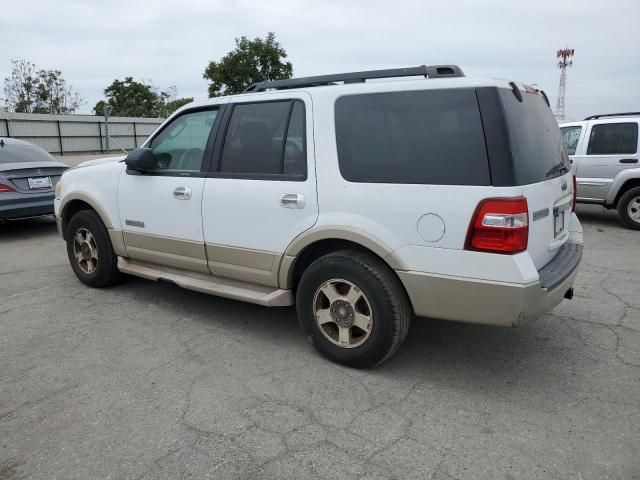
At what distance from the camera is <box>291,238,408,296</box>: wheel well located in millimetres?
3289

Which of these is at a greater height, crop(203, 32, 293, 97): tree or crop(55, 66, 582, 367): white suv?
crop(203, 32, 293, 97): tree

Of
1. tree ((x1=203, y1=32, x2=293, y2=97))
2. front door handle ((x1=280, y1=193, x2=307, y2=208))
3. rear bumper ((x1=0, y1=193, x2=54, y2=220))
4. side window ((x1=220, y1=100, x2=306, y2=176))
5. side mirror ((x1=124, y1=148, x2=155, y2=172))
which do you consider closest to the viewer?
front door handle ((x1=280, y1=193, x2=307, y2=208))

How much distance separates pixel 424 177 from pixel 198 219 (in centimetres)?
186

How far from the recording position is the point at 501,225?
2725 millimetres

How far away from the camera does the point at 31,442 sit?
267 centimetres

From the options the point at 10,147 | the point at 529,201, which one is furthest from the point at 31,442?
the point at 10,147

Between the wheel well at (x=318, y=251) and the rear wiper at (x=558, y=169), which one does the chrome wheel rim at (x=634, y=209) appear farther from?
the wheel well at (x=318, y=251)

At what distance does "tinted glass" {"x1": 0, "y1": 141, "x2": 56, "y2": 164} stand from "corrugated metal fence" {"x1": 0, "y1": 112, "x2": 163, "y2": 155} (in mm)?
20423

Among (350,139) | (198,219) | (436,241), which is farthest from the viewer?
(198,219)

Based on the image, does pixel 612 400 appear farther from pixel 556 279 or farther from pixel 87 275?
pixel 87 275

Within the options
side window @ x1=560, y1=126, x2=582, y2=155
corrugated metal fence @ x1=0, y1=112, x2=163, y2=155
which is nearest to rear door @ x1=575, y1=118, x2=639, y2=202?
side window @ x1=560, y1=126, x2=582, y2=155

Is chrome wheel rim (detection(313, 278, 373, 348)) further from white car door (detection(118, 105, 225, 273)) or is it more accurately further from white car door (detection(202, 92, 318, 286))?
white car door (detection(118, 105, 225, 273))

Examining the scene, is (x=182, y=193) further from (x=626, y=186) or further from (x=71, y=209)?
(x=626, y=186)

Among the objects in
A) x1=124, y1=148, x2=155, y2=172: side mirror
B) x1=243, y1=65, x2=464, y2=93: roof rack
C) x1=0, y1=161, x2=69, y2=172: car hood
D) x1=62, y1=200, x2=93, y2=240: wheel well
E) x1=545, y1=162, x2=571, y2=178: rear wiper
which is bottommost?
x1=62, y1=200, x2=93, y2=240: wheel well
